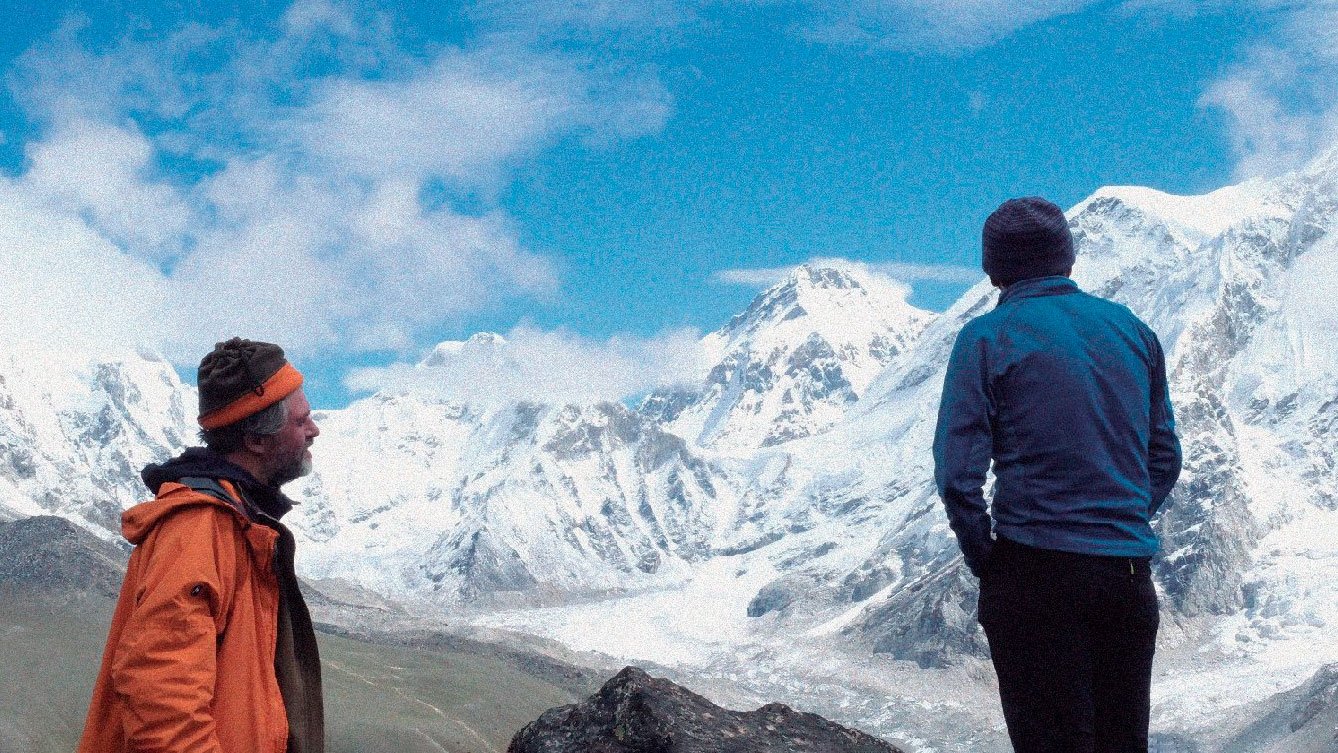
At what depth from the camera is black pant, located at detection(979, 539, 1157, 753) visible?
23.3 feet

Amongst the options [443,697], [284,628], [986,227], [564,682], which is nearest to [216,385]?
[284,628]

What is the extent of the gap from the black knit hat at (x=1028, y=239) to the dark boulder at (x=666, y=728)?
349 cm

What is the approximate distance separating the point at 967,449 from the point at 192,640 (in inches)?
154

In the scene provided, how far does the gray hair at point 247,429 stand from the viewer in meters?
Result: 7.11

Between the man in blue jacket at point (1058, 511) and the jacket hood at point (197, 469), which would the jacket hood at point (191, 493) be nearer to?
the jacket hood at point (197, 469)

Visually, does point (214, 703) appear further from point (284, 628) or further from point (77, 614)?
point (77, 614)

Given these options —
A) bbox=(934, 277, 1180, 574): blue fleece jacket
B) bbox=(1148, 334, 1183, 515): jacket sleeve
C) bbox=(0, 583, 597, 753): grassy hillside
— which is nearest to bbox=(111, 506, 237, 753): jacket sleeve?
bbox=(934, 277, 1180, 574): blue fleece jacket

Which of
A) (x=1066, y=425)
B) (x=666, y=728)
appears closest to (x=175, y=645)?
(x=666, y=728)

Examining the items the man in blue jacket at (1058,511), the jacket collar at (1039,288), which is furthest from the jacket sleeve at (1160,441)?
the jacket collar at (1039,288)

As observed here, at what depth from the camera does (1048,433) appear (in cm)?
720

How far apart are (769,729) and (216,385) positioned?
452 cm

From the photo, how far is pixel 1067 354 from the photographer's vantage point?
7340 millimetres

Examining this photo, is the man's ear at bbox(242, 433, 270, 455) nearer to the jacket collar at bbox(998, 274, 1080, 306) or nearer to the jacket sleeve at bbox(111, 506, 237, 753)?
the jacket sleeve at bbox(111, 506, 237, 753)

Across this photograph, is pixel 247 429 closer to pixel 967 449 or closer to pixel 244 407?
pixel 244 407
